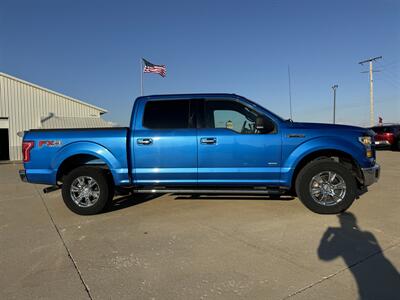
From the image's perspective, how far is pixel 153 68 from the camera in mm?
21016

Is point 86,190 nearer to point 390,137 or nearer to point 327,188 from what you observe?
A: point 327,188

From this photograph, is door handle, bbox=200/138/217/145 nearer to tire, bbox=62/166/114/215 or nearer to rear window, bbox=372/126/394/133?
tire, bbox=62/166/114/215

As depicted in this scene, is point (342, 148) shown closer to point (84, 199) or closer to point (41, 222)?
point (84, 199)

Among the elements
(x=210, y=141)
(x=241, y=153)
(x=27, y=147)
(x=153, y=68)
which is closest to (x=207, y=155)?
(x=210, y=141)

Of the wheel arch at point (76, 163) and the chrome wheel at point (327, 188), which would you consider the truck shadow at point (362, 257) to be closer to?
the chrome wheel at point (327, 188)

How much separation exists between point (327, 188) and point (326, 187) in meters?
0.02

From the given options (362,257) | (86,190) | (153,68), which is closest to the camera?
(362,257)

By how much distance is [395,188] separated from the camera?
748cm

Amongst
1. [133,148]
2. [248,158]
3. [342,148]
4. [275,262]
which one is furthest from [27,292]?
[342,148]

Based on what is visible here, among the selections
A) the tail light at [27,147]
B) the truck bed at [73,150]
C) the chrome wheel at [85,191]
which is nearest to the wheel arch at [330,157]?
the truck bed at [73,150]

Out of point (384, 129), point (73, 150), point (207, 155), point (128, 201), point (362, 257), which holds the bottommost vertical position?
point (362, 257)

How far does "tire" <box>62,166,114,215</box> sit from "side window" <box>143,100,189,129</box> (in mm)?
1217

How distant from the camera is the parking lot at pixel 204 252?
9.50 ft

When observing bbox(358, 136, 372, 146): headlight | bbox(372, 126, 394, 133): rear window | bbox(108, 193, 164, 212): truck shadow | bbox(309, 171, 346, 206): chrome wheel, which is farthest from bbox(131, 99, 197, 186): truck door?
bbox(372, 126, 394, 133): rear window
